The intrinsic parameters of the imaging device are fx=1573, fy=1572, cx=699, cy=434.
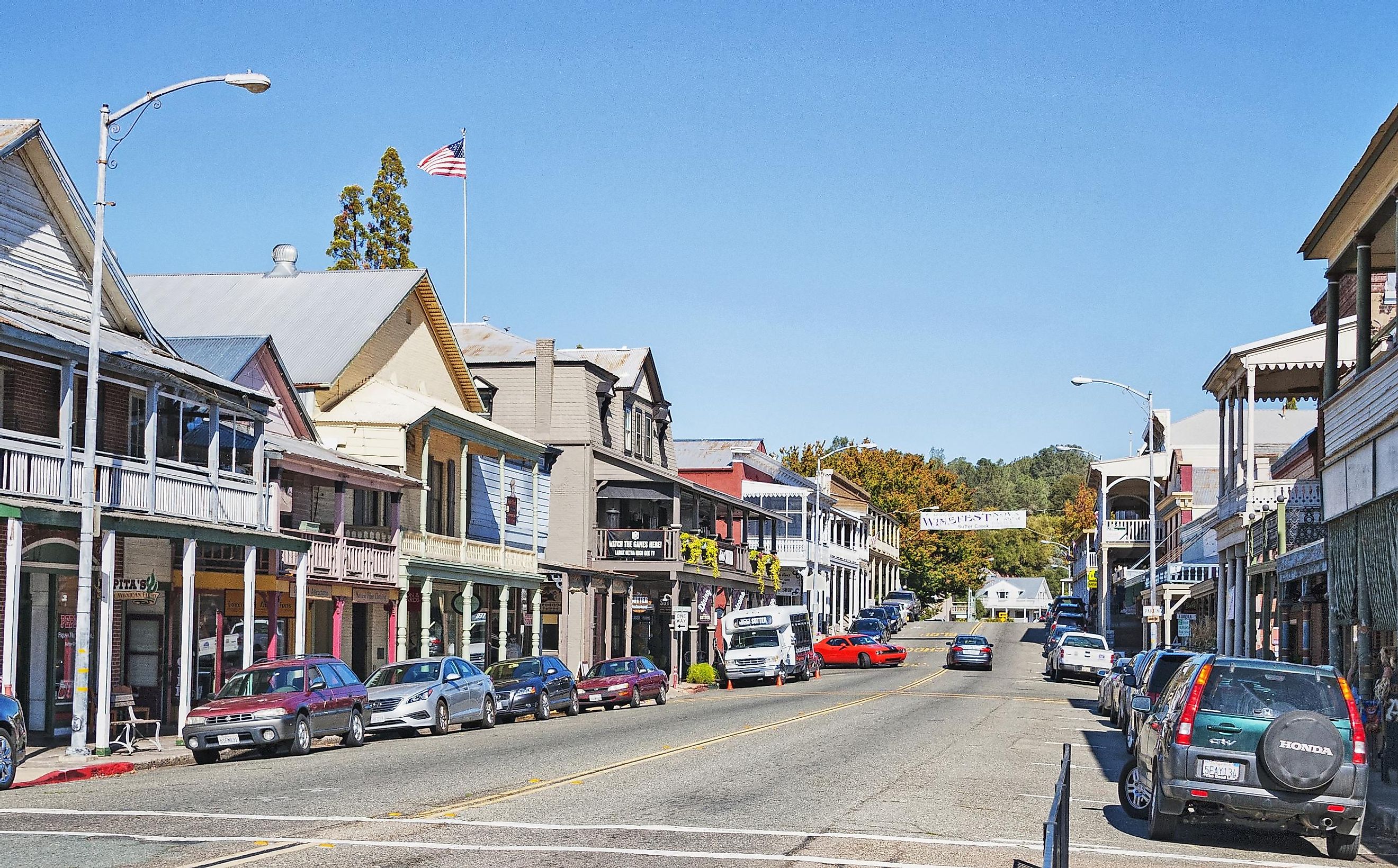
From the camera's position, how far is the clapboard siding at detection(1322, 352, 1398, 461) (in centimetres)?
1944

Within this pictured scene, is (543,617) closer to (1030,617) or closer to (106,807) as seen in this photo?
(106,807)

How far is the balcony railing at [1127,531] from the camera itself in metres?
78.9

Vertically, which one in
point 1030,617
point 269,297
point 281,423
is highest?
point 269,297

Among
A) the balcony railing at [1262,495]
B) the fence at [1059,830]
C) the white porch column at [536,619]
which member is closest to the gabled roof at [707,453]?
the white porch column at [536,619]

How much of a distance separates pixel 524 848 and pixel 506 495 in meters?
34.4

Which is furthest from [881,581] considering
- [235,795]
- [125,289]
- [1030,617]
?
[235,795]

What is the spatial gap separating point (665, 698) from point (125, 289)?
63.4 feet

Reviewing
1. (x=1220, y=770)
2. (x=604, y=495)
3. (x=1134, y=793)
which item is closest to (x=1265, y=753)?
(x=1220, y=770)

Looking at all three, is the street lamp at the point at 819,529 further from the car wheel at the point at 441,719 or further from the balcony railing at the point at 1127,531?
the car wheel at the point at 441,719

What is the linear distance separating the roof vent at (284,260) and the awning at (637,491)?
43.0ft

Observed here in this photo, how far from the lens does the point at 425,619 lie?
3812 cm

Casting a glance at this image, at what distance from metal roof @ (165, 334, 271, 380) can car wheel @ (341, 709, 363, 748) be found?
9.62m

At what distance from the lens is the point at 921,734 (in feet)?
90.5

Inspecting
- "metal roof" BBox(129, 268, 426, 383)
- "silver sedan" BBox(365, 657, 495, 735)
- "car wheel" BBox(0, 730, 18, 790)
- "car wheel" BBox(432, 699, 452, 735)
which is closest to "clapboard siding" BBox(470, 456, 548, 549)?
"metal roof" BBox(129, 268, 426, 383)
